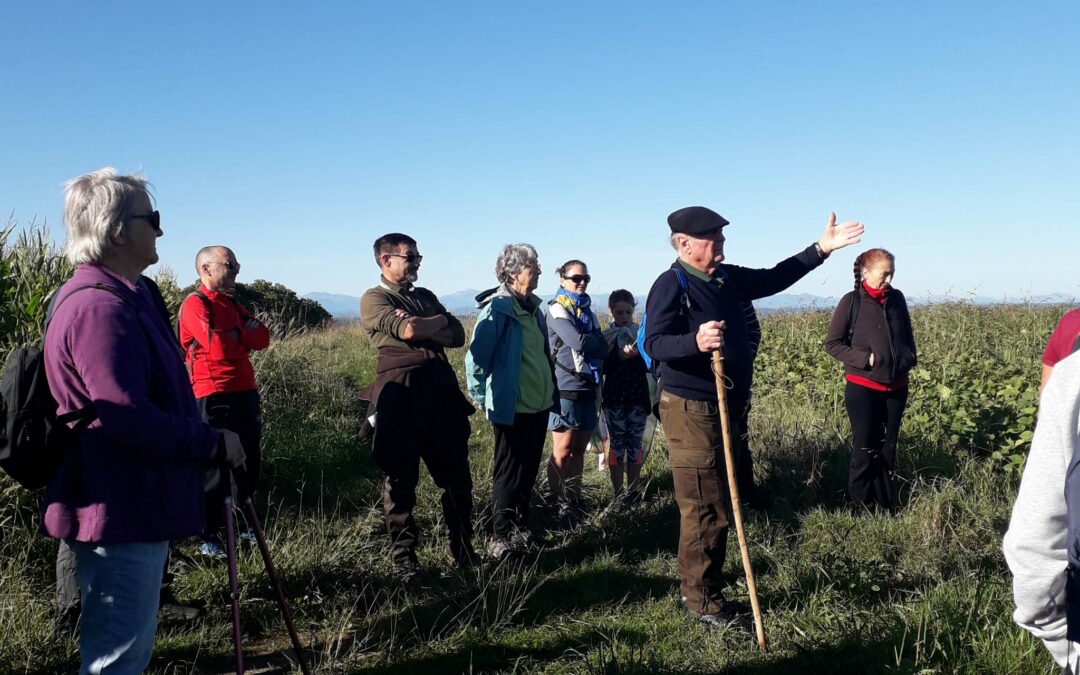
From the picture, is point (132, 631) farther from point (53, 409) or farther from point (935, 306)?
point (935, 306)

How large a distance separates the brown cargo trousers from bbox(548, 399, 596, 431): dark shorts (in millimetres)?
1969

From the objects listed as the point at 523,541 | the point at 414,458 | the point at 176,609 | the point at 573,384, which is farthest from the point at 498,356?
the point at 176,609

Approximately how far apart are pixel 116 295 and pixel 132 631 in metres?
1.01

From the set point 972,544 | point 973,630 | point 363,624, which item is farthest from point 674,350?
point 972,544

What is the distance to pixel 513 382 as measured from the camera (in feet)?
17.4

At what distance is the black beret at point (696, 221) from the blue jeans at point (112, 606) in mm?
2873

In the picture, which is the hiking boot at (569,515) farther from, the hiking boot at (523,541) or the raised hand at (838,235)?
the raised hand at (838,235)

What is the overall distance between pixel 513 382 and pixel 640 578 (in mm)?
1451

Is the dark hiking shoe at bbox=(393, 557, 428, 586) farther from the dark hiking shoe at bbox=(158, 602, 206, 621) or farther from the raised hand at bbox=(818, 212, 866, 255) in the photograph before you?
the raised hand at bbox=(818, 212, 866, 255)

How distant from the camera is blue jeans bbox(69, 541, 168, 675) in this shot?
95.3 inches

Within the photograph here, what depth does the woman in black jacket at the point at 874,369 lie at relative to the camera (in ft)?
18.6

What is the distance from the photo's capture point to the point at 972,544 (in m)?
4.92

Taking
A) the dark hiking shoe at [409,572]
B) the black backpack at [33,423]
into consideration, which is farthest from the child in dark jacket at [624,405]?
the black backpack at [33,423]

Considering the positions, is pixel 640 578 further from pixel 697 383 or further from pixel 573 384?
pixel 573 384
